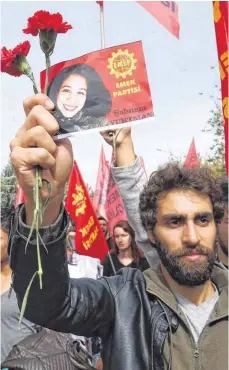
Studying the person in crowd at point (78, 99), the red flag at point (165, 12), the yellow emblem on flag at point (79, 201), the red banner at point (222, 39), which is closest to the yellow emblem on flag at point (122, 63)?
the person in crowd at point (78, 99)

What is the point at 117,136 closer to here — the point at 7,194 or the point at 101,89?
the point at 101,89

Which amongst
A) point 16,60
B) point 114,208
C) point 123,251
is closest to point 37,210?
point 16,60

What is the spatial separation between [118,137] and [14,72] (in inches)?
39.6

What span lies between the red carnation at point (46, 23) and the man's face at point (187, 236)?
2.53 feet

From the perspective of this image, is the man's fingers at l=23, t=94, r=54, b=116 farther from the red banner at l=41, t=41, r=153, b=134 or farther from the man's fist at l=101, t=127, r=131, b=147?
the man's fist at l=101, t=127, r=131, b=147

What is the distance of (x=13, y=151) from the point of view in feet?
4.53

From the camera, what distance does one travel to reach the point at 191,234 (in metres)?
1.80

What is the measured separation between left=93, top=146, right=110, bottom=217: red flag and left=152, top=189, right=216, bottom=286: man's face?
4086 mm

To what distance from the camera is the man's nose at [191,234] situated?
179cm

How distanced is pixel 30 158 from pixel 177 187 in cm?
79

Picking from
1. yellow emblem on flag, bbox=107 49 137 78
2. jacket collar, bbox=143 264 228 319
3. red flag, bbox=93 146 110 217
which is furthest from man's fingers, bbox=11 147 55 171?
red flag, bbox=93 146 110 217

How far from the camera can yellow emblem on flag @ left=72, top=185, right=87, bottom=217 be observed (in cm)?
502

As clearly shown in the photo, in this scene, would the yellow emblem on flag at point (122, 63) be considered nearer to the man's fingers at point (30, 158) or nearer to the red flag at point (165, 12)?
the man's fingers at point (30, 158)

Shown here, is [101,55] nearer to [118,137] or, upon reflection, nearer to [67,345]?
[118,137]
